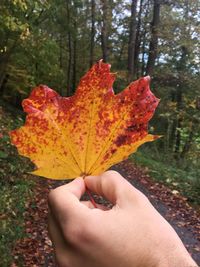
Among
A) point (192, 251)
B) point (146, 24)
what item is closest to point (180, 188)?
point (192, 251)

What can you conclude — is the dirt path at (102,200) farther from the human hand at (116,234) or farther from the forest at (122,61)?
the human hand at (116,234)

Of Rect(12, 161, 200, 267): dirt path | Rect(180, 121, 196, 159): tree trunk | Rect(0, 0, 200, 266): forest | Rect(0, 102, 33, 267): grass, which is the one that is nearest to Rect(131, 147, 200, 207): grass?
Rect(0, 0, 200, 266): forest

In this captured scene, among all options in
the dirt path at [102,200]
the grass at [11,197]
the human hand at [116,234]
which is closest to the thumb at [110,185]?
the human hand at [116,234]

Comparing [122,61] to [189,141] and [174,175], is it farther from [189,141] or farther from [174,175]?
[174,175]

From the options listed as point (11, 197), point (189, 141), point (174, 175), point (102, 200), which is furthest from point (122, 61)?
point (11, 197)

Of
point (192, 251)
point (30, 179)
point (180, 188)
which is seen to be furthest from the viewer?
point (180, 188)

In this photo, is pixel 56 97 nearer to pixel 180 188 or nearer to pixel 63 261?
pixel 63 261
